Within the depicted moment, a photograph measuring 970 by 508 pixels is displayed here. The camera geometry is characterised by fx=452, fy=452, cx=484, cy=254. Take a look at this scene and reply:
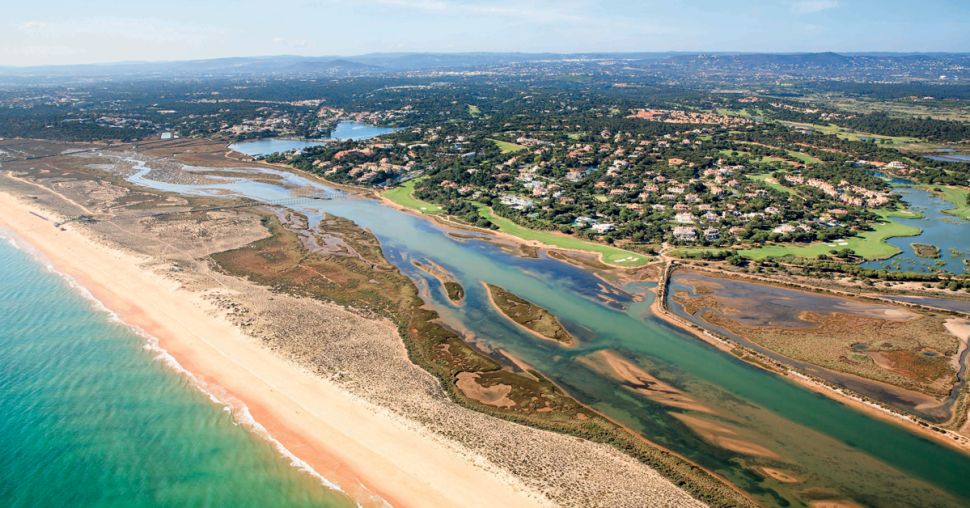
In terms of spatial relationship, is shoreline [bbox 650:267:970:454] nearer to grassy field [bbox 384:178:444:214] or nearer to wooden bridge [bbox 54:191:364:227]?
grassy field [bbox 384:178:444:214]

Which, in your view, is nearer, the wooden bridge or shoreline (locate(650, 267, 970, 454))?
shoreline (locate(650, 267, 970, 454))

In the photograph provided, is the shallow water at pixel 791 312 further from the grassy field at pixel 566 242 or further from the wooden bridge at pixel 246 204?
the wooden bridge at pixel 246 204

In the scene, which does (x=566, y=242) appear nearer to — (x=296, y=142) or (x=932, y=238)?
(x=932, y=238)

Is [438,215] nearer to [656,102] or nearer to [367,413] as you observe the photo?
[367,413]

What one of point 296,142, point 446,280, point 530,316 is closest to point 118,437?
point 446,280

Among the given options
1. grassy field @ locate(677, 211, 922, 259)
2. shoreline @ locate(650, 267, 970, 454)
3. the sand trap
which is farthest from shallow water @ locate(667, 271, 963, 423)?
the sand trap

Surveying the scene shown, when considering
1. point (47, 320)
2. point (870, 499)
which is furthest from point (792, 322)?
point (47, 320)
